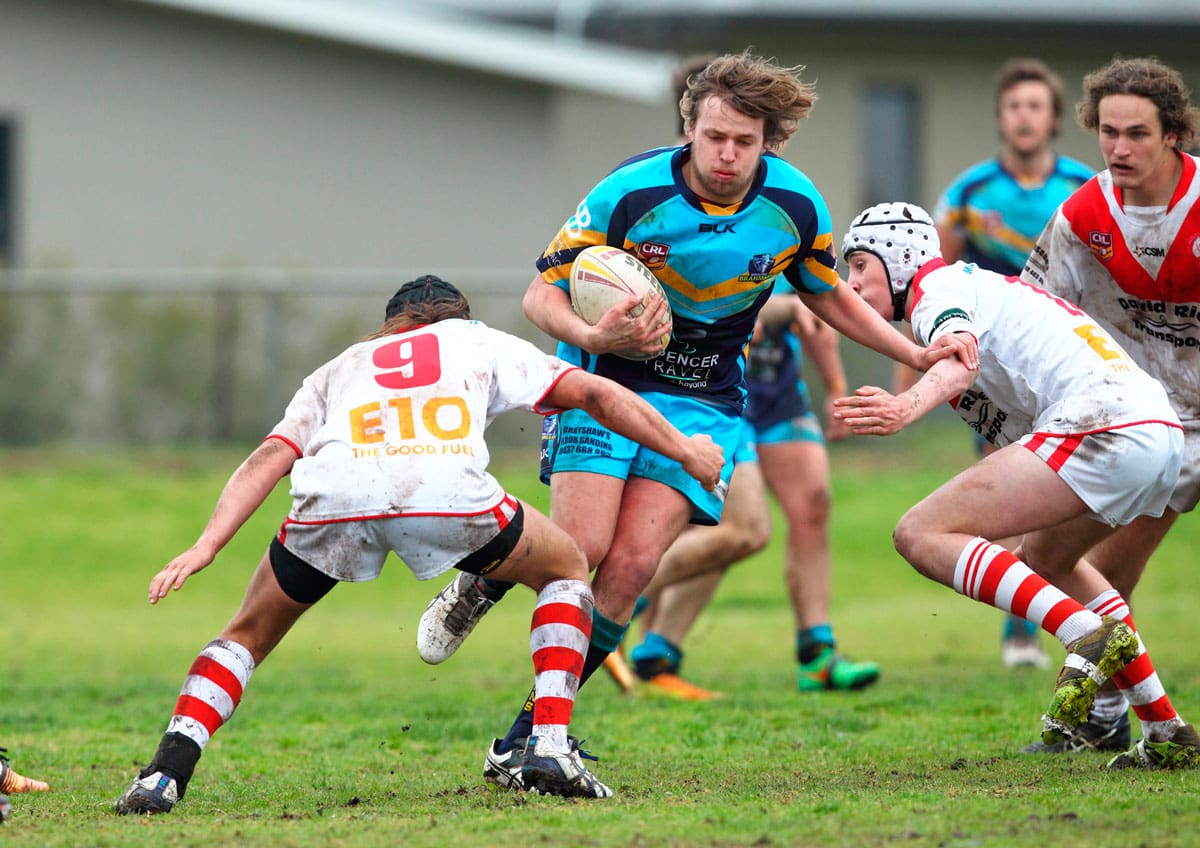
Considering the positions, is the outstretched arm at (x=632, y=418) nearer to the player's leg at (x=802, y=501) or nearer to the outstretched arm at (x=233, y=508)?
the outstretched arm at (x=233, y=508)

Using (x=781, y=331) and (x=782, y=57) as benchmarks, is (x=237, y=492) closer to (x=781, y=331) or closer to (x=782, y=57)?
(x=781, y=331)

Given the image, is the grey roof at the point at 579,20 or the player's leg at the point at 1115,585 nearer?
the player's leg at the point at 1115,585

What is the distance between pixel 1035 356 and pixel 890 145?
55.9ft

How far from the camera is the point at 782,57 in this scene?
2097cm

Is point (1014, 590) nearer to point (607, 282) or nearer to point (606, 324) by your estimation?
point (606, 324)

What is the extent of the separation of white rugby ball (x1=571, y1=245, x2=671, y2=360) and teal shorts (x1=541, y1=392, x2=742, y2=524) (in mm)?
359

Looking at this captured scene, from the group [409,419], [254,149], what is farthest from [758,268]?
[254,149]

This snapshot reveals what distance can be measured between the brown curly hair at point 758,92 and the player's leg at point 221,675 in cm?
216

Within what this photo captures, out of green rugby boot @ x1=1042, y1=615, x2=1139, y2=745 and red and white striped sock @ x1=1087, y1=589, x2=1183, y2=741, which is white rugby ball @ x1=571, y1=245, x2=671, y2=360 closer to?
green rugby boot @ x1=1042, y1=615, x2=1139, y2=745

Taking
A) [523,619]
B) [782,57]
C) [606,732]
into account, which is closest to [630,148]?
[782,57]

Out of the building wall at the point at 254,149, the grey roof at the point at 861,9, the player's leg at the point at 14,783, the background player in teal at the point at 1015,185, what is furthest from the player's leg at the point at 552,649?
the grey roof at the point at 861,9

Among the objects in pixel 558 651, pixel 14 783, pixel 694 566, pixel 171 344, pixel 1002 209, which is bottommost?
pixel 14 783

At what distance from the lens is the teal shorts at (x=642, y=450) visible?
19.0 feet

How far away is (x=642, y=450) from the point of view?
231 inches
